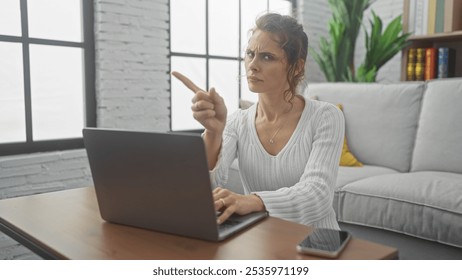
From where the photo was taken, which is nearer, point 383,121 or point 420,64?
point 383,121

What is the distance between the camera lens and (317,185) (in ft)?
3.68

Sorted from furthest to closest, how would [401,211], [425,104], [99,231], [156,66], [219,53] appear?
[219,53] → [156,66] → [425,104] → [401,211] → [99,231]

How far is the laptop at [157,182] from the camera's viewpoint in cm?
76

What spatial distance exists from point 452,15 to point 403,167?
1185mm

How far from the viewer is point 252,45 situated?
4.39ft

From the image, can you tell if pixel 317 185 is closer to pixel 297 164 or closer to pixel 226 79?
pixel 297 164

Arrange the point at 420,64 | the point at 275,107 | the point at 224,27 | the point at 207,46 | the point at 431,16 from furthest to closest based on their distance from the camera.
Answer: the point at 224,27 → the point at 207,46 → the point at 420,64 → the point at 431,16 → the point at 275,107

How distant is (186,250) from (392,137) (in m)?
1.98

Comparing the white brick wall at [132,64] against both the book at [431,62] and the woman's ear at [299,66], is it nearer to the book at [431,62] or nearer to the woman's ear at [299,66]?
the woman's ear at [299,66]

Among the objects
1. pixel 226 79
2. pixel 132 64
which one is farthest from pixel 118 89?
pixel 226 79

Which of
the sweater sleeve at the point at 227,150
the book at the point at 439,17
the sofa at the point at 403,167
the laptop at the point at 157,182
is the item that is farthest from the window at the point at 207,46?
the laptop at the point at 157,182

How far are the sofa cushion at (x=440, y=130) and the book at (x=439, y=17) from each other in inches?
29.9

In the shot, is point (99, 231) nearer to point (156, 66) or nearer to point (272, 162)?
point (272, 162)

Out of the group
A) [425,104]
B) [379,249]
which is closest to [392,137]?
[425,104]
